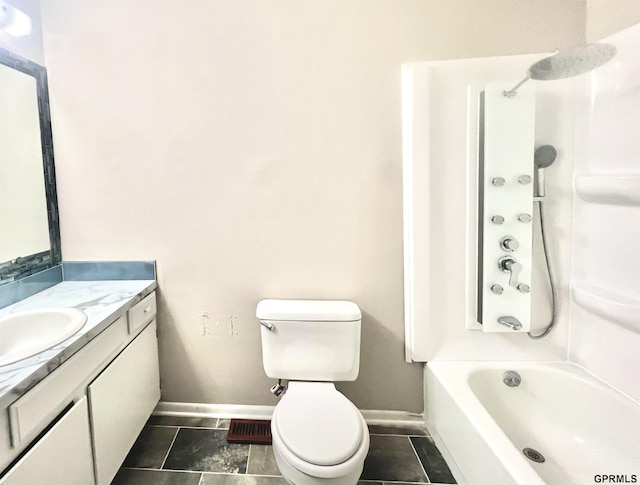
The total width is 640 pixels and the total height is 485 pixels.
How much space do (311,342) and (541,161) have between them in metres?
Result: 1.35

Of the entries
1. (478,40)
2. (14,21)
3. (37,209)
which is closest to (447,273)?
(478,40)

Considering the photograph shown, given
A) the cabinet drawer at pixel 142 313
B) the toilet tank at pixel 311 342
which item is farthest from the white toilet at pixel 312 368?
the cabinet drawer at pixel 142 313

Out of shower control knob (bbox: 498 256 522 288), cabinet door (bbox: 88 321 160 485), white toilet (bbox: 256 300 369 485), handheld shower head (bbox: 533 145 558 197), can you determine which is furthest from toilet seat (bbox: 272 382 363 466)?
handheld shower head (bbox: 533 145 558 197)

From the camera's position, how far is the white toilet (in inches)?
49.5

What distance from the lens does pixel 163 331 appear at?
186 centimetres

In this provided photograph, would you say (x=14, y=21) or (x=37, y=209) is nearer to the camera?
(x=14, y=21)

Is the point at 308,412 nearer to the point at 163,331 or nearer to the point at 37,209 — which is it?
the point at 163,331

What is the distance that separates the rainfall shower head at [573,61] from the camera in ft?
3.77

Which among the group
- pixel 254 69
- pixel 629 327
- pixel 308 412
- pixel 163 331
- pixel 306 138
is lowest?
pixel 308 412

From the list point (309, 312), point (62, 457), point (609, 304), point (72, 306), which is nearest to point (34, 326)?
point (72, 306)

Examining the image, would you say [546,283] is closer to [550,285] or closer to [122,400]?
[550,285]

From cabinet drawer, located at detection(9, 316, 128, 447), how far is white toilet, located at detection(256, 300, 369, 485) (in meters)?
0.62

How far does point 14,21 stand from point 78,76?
293 millimetres

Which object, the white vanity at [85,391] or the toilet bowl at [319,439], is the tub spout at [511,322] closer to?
the toilet bowl at [319,439]
